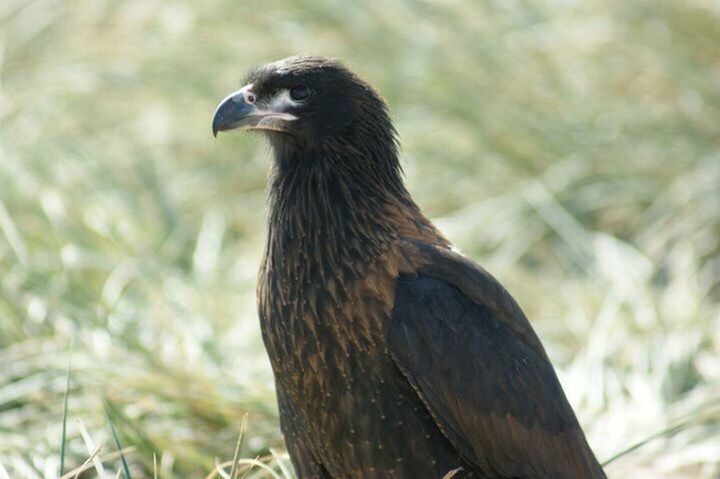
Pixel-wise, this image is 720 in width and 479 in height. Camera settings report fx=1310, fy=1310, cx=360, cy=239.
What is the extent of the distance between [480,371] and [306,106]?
2.96 feet

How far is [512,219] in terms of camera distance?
23.1 feet

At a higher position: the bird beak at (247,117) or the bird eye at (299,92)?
the bird eye at (299,92)

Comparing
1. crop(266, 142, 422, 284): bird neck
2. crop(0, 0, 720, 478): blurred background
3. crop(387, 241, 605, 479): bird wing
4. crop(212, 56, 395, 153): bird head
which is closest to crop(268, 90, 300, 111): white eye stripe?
crop(212, 56, 395, 153): bird head

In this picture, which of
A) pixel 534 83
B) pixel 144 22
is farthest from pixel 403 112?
→ pixel 144 22

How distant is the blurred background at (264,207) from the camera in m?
4.73

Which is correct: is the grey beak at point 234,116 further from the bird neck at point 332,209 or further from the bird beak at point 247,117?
the bird neck at point 332,209

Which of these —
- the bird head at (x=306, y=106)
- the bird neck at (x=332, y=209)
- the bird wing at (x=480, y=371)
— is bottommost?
the bird wing at (x=480, y=371)

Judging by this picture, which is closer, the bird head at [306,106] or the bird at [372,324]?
the bird at [372,324]

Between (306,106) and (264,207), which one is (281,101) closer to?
(306,106)


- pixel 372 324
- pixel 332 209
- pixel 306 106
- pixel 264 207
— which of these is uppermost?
pixel 264 207

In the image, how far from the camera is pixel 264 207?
19.5ft

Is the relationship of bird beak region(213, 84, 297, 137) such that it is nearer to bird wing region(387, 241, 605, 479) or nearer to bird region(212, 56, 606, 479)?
bird region(212, 56, 606, 479)

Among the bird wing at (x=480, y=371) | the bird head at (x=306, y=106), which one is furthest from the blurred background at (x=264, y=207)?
the bird head at (x=306, y=106)

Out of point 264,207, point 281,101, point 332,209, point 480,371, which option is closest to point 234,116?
point 281,101
